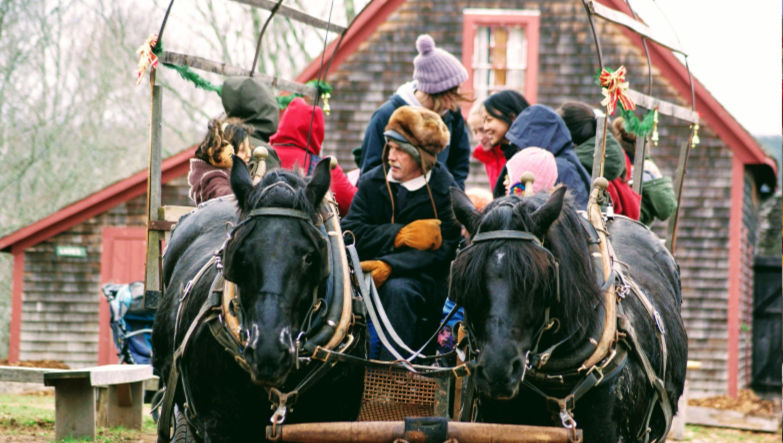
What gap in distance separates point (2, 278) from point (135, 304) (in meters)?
13.2

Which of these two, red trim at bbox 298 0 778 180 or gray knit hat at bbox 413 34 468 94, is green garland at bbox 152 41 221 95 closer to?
gray knit hat at bbox 413 34 468 94

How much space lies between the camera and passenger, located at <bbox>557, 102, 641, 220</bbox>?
5988 millimetres

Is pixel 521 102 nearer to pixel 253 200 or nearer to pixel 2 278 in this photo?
pixel 253 200

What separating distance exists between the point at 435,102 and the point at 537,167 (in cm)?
116

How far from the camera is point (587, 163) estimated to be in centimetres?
619

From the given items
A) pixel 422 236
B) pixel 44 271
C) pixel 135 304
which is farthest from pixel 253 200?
pixel 44 271

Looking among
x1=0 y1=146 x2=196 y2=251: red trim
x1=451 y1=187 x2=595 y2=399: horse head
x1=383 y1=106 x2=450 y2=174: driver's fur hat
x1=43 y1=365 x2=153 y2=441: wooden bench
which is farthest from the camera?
x1=0 y1=146 x2=196 y2=251: red trim

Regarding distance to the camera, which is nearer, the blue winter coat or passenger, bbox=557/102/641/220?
the blue winter coat

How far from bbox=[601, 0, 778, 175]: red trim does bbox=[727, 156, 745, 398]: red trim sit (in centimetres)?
23

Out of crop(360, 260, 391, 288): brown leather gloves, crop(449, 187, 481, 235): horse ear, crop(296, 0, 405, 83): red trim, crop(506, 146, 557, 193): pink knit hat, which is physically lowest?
crop(360, 260, 391, 288): brown leather gloves

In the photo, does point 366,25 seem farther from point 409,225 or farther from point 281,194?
point 281,194

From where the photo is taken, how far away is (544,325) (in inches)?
142

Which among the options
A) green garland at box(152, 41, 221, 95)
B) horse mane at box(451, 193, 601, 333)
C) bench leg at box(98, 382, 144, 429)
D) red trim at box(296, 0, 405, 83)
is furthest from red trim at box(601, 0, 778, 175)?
horse mane at box(451, 193, 601, 333)

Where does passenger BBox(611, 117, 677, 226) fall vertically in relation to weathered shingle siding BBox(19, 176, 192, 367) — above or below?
above
